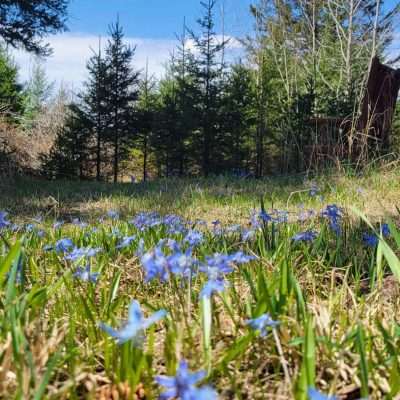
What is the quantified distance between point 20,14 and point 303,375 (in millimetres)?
11997

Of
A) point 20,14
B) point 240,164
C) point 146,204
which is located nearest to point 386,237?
point 146,204

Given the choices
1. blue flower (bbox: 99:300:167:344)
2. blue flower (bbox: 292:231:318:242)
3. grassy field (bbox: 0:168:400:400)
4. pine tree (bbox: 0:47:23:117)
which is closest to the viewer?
blue flower (bbox: 99:300:167:344)

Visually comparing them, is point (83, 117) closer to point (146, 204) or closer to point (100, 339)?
point (146, 204)

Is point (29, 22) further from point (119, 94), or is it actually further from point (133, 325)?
point (133, 325)

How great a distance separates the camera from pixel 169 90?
18609 mm

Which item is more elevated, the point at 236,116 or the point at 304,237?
the point at 236,116

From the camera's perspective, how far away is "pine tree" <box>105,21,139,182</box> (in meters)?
15.8

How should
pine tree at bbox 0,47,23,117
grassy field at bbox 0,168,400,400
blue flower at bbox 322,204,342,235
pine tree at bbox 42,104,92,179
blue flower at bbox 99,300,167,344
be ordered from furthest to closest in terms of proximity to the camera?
pine tree at bbox 0,47,23,117
pine tree at bbox 42,104,92,179
blue flower at bbox 322,204,342,235
grassy field at bbox 0,168,400,400
blue flower at bbox 99,300,167,344

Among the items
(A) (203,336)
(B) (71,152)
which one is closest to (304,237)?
(A) (203,336)

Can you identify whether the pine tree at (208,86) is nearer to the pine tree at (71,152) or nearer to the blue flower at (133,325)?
the pine tree at (71,152)

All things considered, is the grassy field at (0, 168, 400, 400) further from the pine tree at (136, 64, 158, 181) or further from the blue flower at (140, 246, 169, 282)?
the pine tree at (136, 64, 158, 181)

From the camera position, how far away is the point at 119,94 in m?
15.9

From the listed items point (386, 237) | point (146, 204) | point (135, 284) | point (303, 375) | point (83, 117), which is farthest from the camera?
point (83, 117)

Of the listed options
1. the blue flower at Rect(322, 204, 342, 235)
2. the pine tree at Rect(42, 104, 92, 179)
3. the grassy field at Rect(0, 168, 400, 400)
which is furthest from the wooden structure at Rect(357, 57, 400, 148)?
the pine tree at Rect(42, 104, 92, 179)
